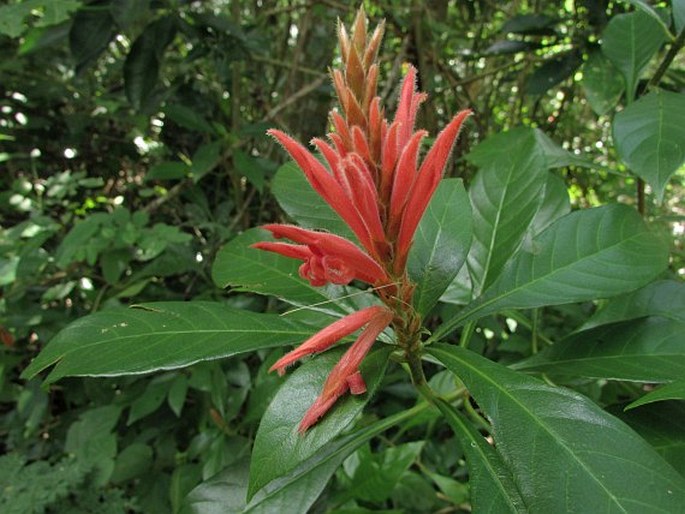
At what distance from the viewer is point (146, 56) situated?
2.04 metres

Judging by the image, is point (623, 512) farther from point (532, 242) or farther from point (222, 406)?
point (222, 406)

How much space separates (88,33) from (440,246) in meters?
1.63

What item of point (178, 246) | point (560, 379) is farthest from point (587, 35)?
point (178, 246)

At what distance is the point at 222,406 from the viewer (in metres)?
1.69

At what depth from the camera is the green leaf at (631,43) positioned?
1122 millimetres

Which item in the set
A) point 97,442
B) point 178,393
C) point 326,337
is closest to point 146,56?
point 178,393

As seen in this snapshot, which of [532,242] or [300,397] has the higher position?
[532,242]

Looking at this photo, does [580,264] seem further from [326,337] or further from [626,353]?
[326,337]

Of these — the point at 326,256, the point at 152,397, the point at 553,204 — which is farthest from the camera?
the point at 152,397

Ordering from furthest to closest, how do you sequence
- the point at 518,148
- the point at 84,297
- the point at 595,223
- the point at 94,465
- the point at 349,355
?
1. the point at 84,297
2. the point at 94,465
3. the point at 518,148
4. the point at 595,223
5. the point at 349,355

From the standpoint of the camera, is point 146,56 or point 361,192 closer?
point 361,192

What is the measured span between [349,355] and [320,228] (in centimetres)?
31

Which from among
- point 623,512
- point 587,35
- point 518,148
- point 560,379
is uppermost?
point 587,35

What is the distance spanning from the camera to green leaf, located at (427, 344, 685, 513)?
1.78 ft
